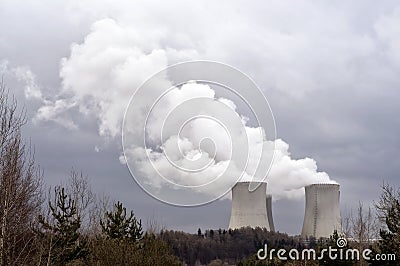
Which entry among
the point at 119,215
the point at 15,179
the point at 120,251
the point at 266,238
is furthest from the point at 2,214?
the point at 266,238

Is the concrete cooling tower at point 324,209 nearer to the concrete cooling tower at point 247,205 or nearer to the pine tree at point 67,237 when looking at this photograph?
the concrete cooling tower at point 247,205

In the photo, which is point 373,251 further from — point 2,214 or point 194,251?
point 194,251

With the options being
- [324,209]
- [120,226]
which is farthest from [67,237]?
[324,209]

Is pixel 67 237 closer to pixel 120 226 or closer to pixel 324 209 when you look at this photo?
pixel 120 226

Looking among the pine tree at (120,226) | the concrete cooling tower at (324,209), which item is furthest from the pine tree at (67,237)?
the concrete cooling tower at (324,209)

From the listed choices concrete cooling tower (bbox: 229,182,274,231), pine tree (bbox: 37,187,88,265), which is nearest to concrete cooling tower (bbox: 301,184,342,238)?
concrete cooling tower (bbox: 229,182,274,231)

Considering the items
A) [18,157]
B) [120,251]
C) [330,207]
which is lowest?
[120,251]
